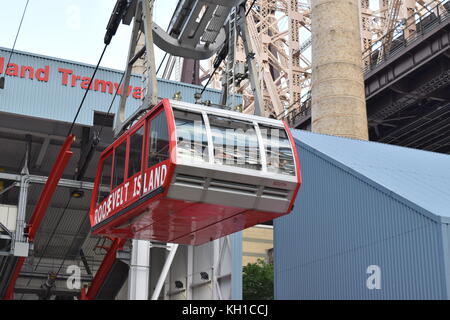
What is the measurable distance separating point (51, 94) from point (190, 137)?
13366mm

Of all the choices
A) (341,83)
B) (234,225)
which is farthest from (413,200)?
(341,83)

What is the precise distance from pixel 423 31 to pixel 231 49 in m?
22.1

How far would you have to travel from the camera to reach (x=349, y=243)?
714 inches

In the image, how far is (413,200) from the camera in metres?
16.1

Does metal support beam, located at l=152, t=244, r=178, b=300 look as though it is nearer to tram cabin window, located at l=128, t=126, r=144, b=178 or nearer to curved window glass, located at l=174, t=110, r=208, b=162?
tram cabin window, located at l=128, t=126, r=144, b=178

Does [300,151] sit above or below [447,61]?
below

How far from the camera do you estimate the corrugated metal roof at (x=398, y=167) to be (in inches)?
646

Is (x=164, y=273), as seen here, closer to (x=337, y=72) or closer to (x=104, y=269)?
(x=104, y=269)

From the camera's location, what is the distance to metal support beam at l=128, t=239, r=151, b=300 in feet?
73.9

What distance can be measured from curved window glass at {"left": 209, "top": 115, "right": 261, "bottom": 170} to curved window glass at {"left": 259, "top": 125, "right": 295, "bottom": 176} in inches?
8.5

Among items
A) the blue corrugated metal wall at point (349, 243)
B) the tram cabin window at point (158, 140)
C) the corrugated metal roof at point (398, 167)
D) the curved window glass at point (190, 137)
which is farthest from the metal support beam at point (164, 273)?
the curved window glass at point (190, 137)

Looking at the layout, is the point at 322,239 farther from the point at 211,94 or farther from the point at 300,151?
the point at 211,94

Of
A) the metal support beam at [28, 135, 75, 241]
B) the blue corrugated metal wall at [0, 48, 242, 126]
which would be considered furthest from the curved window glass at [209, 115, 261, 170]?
the blue corrugated metal wall at [0, 48, 242, 126]

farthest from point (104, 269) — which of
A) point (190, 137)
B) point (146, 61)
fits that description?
point (190, 137)
